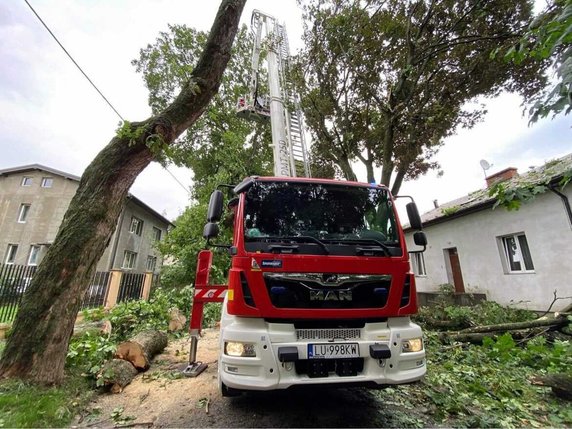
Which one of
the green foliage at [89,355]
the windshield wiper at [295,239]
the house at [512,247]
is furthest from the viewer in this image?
the house at [512,247]

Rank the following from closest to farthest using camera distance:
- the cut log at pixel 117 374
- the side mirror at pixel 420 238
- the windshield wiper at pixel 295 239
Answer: the windshield wiper at pixel 295 239 < the side mirror at pixel 420 238 < the cut log at pixel 117 374

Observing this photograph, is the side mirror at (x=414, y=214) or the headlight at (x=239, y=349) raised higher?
the side mirror at (x=414, y=214)

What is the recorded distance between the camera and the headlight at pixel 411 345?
2775mm

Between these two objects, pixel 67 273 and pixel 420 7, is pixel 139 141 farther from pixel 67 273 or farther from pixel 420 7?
pixel 420 7

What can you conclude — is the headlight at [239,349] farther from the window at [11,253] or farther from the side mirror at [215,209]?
the window at [11,253]

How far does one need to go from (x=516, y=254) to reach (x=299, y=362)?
10533 millimetres

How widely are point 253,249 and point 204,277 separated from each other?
2.49 m

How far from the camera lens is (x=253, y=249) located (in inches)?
110

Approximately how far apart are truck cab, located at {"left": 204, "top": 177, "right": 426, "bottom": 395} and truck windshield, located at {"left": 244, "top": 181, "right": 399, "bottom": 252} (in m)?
0.01

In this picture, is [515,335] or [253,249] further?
[515,335]

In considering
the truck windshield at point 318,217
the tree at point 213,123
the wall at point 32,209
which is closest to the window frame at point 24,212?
the wall at point 32,209

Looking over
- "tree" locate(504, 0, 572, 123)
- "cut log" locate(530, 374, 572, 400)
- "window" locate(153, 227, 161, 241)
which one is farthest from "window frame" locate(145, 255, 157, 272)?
"tree" locate(504, 0, 572, 123)

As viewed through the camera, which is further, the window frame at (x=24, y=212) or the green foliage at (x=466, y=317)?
the window frame at (x=24, y=212)

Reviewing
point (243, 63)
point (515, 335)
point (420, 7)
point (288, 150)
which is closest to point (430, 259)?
point (515, 335)
